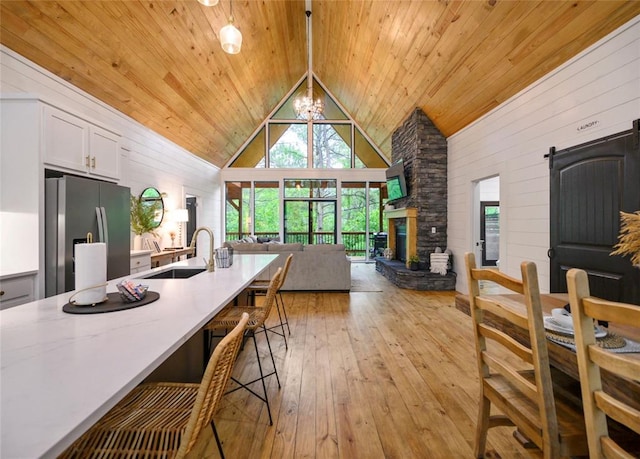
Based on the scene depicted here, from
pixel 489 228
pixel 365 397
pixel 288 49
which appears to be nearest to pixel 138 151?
pixel 288 49

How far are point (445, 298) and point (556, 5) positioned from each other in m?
3.98

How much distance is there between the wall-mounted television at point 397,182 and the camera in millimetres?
6684

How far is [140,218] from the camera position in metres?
4.81

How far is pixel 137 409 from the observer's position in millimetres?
1158

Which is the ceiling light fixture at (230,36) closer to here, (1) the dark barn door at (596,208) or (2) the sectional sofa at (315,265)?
(2) the sectional sofa at (315,265)

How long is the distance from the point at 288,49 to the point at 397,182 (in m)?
3.79

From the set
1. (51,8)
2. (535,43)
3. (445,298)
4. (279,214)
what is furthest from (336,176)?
(51,8)

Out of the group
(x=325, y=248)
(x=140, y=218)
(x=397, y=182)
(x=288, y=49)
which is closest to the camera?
(x=140, y=218)

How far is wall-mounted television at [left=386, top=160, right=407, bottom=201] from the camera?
6684 millimetres

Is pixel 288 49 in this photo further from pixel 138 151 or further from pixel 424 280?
pixel 424 280

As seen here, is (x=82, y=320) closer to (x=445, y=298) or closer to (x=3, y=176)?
(x=3, y=176)

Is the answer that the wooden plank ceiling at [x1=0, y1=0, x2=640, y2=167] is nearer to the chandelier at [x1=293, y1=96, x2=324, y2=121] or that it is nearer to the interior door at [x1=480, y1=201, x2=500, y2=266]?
the chandelier at [x1=293, y1=96, x2=324, y2=121]

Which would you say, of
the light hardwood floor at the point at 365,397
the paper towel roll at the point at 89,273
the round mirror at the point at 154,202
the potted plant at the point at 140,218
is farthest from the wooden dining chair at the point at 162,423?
the round mirror at the point at 154,202

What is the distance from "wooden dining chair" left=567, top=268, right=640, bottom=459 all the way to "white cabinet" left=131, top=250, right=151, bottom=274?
4.32 metres
